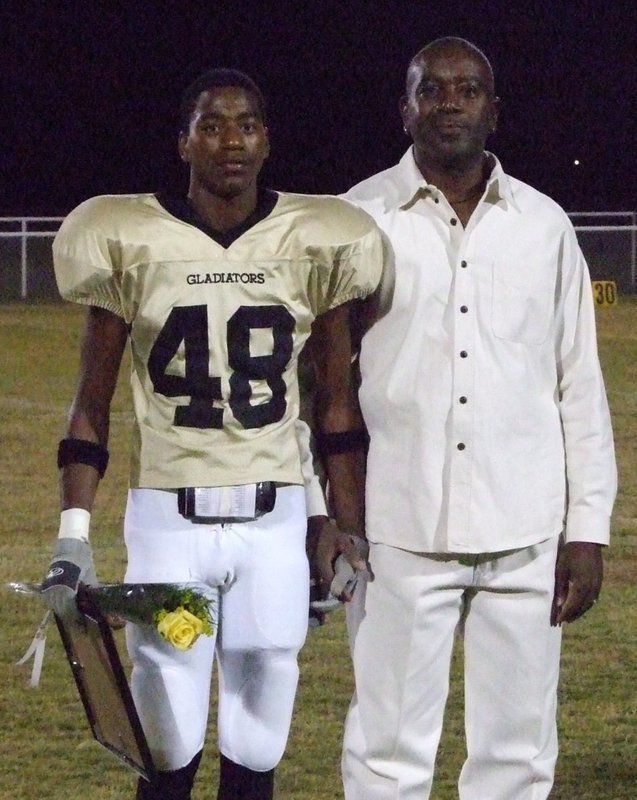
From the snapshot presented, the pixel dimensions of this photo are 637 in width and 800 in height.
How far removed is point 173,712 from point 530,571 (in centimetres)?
71

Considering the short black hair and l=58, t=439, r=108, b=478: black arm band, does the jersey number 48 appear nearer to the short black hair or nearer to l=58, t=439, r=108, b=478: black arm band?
l=58, t=439, r=108, b=478: black arm band

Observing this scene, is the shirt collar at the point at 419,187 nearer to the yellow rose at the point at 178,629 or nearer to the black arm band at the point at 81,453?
the black arm band at the point at 81,453

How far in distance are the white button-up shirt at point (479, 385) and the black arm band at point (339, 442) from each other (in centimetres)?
4

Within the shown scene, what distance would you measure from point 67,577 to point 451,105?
1109 millimetres

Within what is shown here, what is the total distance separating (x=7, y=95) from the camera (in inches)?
1261

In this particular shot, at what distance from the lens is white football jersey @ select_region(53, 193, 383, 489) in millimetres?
2725

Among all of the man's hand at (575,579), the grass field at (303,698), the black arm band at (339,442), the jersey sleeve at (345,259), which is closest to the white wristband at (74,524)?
the black arm band at (339,442)

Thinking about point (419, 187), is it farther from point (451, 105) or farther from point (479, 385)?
point (479, 385)

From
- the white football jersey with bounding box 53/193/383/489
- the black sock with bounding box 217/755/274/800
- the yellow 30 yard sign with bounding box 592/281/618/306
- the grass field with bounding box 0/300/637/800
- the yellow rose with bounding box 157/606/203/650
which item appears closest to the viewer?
A: the yellow rose with bounding box 157/606/203/650

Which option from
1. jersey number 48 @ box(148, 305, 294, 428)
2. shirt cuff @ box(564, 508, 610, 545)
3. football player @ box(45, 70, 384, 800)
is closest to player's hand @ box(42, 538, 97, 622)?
football player @ box(45, 70, 384, 800)

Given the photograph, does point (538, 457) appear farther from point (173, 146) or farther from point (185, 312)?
point (173, 146)

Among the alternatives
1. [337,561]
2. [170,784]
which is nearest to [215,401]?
[337,561]

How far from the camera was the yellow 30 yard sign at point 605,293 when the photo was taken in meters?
17.2

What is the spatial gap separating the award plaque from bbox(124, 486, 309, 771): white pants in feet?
0.22
